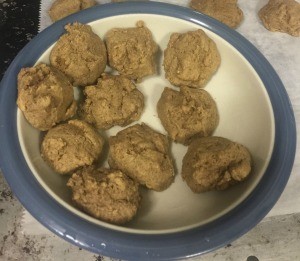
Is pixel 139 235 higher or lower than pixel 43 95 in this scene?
lower

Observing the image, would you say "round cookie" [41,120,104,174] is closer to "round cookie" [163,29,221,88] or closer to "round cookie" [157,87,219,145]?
"round cookie" [157,87,219,145]

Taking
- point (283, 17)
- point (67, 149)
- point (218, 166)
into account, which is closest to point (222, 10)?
point (283, 17)

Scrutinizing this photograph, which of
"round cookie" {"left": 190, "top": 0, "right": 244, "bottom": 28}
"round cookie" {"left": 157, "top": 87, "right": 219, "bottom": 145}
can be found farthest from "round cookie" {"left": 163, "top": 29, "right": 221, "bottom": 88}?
"round cookie" {"left": 190, "top": 0, "right": 244, "bottom": 28}

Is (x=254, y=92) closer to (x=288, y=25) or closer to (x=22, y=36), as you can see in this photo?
(x=288, y=25)

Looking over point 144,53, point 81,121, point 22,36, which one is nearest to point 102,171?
point 81,121

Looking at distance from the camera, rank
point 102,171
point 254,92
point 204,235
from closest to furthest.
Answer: point 204,235
point 102,171
point 254,92

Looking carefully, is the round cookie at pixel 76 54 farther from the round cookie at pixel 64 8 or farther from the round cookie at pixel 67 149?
the round cookie at pixel 64 8

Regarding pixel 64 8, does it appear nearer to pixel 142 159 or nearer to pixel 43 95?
pixel 43 95
